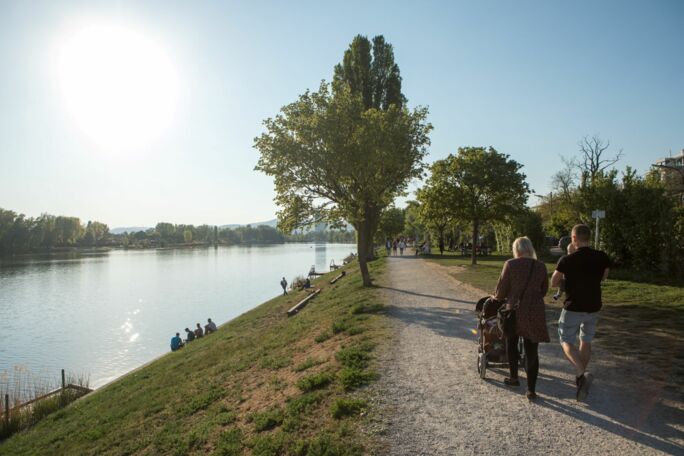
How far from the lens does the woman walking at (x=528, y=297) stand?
554cm

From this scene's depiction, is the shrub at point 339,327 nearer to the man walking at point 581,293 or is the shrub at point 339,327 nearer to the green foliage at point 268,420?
the green foliage at point 268,420

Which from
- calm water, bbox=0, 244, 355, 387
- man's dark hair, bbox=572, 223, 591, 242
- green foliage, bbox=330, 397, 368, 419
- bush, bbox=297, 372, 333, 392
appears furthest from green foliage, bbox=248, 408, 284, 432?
calm water, bbox=0, 244, 355, 387

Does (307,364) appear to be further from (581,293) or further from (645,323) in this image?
(645,323)

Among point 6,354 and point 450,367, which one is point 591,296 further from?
point 6,354

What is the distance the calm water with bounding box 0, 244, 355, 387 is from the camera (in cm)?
2586

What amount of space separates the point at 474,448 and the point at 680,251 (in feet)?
56.3

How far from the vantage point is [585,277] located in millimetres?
5488

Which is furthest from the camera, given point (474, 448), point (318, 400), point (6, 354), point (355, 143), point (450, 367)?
point (6, 354)

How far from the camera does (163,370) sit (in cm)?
1711

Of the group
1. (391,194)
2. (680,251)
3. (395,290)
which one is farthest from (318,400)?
(680,251)

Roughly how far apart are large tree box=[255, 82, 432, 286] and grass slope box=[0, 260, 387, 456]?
16.2 feet

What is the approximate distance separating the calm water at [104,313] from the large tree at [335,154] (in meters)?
15.0

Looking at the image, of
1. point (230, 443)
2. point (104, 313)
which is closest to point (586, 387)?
point (230, 443)

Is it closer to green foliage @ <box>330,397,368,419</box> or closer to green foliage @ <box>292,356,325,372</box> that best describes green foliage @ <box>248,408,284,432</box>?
green foliage @ <box>330,397,368,419</box>
